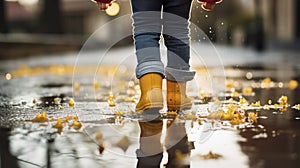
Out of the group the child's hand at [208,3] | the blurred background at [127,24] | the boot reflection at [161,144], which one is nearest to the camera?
the boot reflection at [161,144]

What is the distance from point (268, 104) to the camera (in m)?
4.49

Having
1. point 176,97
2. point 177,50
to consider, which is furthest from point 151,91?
point 177,50

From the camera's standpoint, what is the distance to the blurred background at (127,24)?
14372 mm

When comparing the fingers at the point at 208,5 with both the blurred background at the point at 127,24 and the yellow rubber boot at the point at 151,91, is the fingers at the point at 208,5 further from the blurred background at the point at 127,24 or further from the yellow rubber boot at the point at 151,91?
the yellow rubber boot at the point at 151,91

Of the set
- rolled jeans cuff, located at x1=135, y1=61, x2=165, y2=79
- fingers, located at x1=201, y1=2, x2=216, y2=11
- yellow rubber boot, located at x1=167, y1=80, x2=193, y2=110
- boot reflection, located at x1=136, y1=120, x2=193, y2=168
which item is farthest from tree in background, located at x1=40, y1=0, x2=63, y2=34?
boot reflection, located at x1=136, y1=120, x2=193, y2=168

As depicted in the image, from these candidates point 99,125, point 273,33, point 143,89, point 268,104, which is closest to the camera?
point 99,125

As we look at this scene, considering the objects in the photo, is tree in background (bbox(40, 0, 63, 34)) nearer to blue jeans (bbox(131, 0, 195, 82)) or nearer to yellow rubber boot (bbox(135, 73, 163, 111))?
blue jeans (bbox(131, 0, 195, 82))

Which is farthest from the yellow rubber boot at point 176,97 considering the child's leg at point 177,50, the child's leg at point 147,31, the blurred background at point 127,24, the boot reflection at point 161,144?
the blurred background at point 127,24

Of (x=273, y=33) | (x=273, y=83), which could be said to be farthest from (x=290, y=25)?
(x=273, y=83)

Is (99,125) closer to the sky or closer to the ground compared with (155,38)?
closer to the ground

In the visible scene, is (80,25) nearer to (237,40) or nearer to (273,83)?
(237,40)

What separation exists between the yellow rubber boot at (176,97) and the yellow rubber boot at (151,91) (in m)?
0.25

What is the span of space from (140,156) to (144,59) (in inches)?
49.8

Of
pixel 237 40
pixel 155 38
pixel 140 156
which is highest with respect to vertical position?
pixel 237 40
